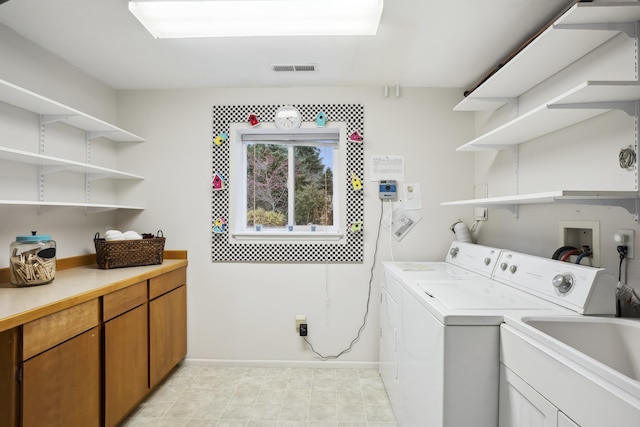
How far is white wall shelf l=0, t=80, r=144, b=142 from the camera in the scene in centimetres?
152

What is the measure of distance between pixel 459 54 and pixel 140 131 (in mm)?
2568

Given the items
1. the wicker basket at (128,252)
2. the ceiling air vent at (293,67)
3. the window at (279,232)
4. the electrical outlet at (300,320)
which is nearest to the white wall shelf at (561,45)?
the window at (279,232)

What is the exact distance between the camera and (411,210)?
8.12 feet

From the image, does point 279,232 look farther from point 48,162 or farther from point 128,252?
point 48,162

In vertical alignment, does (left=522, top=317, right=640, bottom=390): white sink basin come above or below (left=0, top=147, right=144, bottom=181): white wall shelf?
below

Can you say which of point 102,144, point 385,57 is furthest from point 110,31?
point 385,57

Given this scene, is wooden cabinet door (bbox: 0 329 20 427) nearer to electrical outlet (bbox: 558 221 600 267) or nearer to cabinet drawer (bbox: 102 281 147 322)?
cabinet drawer (bbox: 102 281 147 322)

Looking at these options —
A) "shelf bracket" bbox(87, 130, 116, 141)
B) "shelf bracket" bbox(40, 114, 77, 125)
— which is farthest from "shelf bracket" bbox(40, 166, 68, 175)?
"shelf bracket" bbox(87, 130, 116, 141)

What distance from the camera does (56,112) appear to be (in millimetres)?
1830

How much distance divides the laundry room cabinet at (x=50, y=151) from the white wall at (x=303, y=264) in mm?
460

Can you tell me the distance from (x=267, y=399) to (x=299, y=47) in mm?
2376

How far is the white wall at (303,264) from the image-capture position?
2469 millimetres

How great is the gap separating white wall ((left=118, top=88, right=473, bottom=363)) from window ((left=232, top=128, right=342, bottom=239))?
311 millimetres

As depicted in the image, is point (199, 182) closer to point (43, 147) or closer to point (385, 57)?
point (43, 147)
